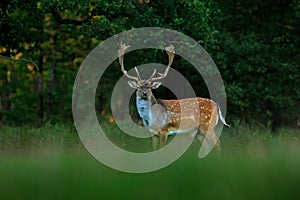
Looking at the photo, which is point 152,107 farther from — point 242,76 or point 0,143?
point 242,76

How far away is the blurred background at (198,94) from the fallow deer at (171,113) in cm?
48

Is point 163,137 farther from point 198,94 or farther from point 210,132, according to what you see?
point 198,94

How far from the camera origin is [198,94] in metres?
16.6

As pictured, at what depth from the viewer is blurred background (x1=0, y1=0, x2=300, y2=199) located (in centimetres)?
389

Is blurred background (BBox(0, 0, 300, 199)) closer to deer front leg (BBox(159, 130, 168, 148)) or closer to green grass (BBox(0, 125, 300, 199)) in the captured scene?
green grass (BBox(0, 125, 300, 199))

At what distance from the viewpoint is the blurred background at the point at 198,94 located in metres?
3.89

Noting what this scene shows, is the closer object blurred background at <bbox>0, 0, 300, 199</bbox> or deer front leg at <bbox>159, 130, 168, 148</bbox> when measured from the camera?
blurred background at <bbox>0, 0, 300, 199</bbox>

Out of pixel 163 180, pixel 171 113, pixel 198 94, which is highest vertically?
pixel 163 180

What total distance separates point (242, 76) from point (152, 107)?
16.2 feet

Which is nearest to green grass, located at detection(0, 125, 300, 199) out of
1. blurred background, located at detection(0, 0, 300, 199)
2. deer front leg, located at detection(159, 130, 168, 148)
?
blurred background, located at detection(0, 0, 300, 199)

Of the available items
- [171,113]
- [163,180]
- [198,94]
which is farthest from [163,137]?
[163,180]

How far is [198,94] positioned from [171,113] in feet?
13.9

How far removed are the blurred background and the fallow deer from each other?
48 centimetres

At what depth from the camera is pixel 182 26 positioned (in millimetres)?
14094
